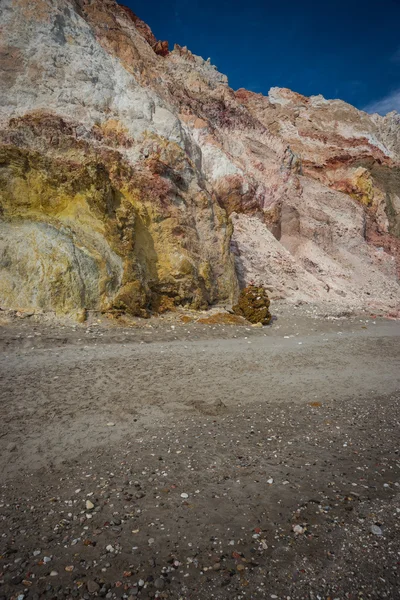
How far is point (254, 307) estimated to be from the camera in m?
14.4

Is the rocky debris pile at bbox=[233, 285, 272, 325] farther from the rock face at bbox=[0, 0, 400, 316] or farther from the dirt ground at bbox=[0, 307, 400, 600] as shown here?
the dirt ground at bbox=[0, 307, 400, 600]

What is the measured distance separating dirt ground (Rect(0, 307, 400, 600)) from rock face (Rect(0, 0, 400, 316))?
4.82 meters

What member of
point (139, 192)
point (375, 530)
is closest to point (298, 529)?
point (375, 530)

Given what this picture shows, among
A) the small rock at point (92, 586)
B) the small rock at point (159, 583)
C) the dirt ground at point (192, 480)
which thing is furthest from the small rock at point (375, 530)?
the small rock at point (92, 586)

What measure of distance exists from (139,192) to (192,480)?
1417cm

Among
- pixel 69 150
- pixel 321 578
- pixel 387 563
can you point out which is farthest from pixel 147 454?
pixel 69 150

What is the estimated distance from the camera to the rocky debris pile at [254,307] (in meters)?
14.1

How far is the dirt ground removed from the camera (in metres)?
2.67

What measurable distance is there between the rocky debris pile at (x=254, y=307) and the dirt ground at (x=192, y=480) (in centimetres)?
601

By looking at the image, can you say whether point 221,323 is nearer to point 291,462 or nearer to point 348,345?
point 348,345

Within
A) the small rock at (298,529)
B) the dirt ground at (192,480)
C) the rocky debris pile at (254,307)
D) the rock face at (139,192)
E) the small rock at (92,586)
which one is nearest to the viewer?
the small rock at (92,586)

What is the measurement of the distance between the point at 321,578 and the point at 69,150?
53.0ft

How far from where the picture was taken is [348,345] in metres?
11.5

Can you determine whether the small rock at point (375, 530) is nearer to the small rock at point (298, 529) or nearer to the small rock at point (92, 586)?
the small rock at point (298, 529)
